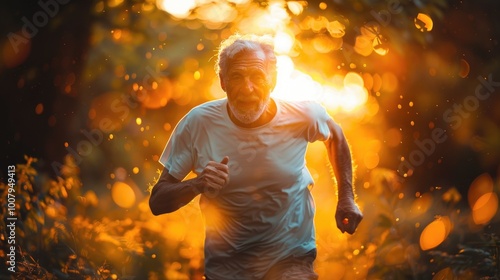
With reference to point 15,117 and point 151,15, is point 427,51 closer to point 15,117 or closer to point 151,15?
point 151,15

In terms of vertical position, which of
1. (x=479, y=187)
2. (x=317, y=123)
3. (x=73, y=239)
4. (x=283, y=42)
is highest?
(x=283, y=42)

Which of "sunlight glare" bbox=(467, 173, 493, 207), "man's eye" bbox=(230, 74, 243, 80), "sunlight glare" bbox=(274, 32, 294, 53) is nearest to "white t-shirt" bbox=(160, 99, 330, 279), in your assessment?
"man's eye" bbox=(230, 74, 243, 80)

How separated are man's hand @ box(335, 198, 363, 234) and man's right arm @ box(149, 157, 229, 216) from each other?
0.53 m

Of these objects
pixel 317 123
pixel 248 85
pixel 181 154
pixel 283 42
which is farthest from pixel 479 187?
pixel 181 154

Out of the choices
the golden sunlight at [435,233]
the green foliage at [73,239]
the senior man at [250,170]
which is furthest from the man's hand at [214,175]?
the golden sunlight at [435,233]

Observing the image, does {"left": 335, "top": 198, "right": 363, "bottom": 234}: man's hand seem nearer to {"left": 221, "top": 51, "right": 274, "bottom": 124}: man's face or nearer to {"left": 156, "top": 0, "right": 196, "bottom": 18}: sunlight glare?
{"left": 221, "top": 51, "right": 274, "bottom": 124}: man's face

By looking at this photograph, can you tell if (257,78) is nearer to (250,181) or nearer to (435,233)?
(250,181)

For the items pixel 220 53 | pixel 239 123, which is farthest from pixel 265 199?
pixel 220 53

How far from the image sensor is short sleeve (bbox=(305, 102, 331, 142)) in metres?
3.68

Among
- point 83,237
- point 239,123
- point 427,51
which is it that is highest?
point 239,123

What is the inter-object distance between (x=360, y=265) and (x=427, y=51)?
3.26 ft

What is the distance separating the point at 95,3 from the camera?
13.9 ft

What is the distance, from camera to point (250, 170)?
355cm

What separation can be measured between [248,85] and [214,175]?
39 centimetres
